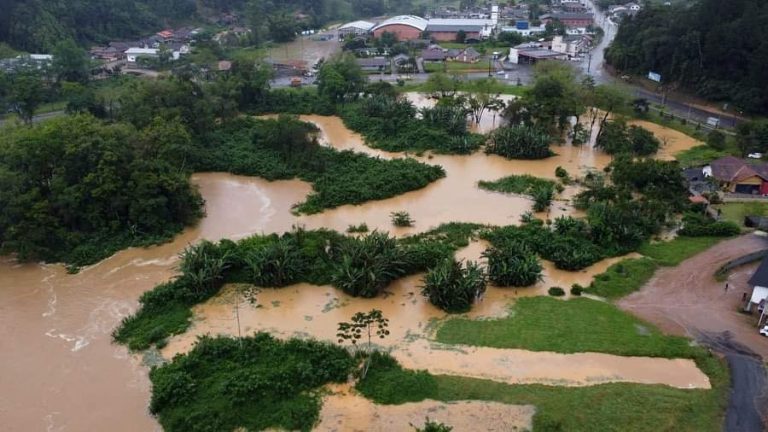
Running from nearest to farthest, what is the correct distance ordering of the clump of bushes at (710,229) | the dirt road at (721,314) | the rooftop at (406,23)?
1. the dirt road at (721,314)
2. the clump of bushes at (710,229)
3. the rooftop at (406,23)

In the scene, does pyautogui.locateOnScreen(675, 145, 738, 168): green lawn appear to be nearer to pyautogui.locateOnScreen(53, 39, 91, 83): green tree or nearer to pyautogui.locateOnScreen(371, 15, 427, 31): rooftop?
pyautogui.locateOnScreen(371, 15, 427, 31): rooftop

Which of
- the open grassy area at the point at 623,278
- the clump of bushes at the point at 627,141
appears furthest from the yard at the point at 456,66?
the open grassy area at the point at 623,278

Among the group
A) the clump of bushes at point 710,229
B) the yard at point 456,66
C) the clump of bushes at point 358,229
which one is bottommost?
the clump of bushes at point 358,229

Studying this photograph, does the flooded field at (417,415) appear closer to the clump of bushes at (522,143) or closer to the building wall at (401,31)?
the clump of bushes at (522,143)

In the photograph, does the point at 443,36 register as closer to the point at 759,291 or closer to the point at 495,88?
the point at 495,88

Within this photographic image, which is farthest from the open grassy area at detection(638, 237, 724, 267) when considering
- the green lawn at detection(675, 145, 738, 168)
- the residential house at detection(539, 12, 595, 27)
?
the residential house at detection(539, 12, 595, 27)

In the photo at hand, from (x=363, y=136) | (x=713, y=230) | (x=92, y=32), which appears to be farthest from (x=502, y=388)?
(x=92, y=32)
